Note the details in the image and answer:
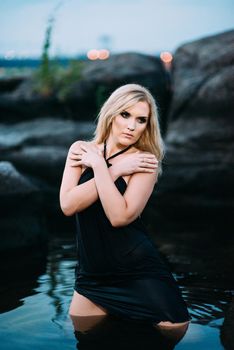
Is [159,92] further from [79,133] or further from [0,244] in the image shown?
[0,244]

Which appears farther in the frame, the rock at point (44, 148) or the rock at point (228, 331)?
the rock at point (44, 148)

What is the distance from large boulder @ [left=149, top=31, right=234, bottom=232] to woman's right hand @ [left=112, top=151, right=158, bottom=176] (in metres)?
5.99

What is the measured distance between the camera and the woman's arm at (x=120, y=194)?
370 centimetres

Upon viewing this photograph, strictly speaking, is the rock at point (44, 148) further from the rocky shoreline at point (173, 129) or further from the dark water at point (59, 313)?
the dark water at point (59, 313)

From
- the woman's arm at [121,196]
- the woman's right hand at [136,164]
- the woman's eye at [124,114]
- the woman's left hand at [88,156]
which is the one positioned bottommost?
the woman's arm at [121,196]

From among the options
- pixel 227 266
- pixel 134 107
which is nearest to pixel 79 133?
pixel 227 266

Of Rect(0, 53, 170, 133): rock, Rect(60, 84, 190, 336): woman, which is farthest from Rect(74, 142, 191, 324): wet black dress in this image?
Rect(0, 53, 170, 133): rock

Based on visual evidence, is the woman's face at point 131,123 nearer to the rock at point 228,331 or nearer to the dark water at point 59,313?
the dark water at point 59,313

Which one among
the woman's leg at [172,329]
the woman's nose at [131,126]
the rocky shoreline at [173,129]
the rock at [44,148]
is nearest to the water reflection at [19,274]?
the woman's leg at [172,329]

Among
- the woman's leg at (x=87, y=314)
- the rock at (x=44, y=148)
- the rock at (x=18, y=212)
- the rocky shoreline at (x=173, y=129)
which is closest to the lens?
the woman's leg at (x=87, y=314)

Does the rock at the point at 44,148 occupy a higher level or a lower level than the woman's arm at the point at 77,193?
lower

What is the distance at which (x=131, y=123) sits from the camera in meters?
4.02

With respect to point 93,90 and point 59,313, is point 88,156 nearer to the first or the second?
point 59,313

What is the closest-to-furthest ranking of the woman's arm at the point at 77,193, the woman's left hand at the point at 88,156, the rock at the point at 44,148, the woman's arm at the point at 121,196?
1. the woman's arm at the point at 121,196
2. the woman's arm at the point at 77,193
3. the woman's left hand at the point at 88,156
4. the rock at the point at 44,148
